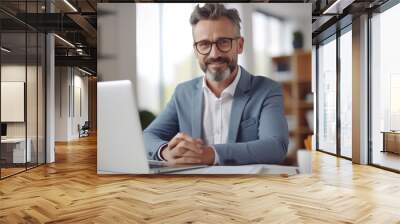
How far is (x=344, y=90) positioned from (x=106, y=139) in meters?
5.74

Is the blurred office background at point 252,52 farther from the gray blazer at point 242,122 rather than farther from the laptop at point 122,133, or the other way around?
the laptop at point 122,133

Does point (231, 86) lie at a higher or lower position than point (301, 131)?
higher

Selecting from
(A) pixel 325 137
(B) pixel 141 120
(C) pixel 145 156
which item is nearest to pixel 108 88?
(B) pixel 141 120

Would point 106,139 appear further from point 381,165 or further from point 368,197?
point 381,165

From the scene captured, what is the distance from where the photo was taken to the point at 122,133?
6512 millimetres

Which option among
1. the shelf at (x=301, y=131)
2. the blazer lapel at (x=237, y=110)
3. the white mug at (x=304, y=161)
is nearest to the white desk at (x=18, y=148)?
the blazer lapel at (x=237, y=110)

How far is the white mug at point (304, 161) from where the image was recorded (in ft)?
21.2

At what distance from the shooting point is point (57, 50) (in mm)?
12945

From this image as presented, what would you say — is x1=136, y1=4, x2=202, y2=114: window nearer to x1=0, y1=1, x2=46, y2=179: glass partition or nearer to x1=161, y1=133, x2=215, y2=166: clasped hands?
x1=161, y1=133, x2=215, y2=166: clasped hands

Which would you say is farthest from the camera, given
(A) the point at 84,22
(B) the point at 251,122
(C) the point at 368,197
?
(A) the point at 84,22

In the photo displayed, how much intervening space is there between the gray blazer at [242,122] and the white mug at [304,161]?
25 cm

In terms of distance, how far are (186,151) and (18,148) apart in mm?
2913

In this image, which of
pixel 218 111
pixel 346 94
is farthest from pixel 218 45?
pixel 346 94

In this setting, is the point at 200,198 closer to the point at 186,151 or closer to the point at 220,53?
the point at 186,151
